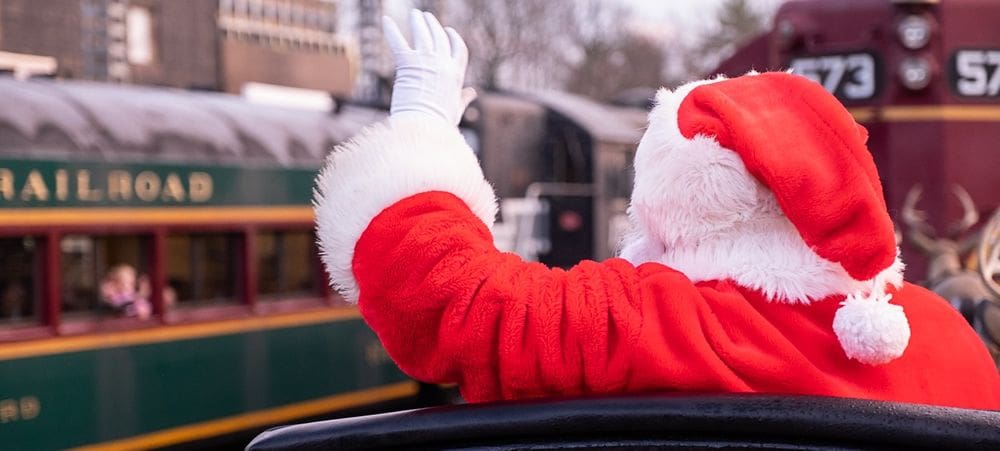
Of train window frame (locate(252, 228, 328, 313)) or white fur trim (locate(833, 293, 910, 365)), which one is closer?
white fur trim (locate(833, 293, 910, 365))

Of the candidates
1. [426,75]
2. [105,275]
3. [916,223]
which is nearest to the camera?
[426,75]

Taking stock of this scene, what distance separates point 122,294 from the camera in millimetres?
6367

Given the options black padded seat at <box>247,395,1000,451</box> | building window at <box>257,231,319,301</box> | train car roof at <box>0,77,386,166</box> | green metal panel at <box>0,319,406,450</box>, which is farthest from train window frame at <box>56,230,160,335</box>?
black padded seat at <box>247,395,1000,451</box>

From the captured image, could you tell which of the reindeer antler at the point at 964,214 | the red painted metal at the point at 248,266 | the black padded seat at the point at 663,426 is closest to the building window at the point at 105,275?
the red painted metal at the point at 248,266

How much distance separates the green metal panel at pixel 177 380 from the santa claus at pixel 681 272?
443cm

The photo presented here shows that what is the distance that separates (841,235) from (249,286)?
19.8ft

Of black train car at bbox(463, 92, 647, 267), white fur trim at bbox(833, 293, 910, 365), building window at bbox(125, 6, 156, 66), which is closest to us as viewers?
white fur trim at bbox(833, 293, 910, 365)

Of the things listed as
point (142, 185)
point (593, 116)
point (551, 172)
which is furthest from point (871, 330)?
point (593, 116)

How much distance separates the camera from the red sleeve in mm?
1567

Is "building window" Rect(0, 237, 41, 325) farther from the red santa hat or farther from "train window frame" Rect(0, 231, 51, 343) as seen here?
the red santa hat

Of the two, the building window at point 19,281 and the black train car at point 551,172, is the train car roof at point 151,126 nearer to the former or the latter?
the building window at point 19,281

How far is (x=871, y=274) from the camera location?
1660mm

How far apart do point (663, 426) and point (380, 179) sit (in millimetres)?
632

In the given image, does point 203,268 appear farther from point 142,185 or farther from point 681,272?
point 681,272
